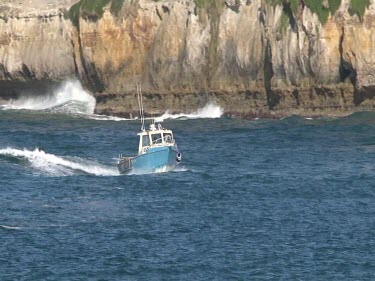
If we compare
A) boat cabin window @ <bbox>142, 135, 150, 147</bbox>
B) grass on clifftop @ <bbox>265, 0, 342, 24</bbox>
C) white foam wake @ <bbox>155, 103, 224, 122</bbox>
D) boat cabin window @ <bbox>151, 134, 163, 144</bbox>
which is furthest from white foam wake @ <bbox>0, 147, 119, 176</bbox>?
grass on clifftop @ <bbox>265, 0, 342, 24</bbox>

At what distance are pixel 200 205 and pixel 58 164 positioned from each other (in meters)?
13.9

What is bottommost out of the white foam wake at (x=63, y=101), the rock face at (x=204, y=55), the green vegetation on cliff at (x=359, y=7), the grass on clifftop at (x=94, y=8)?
the white foam wake at (x=63, y=101)

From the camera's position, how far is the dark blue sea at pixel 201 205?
48250 mm

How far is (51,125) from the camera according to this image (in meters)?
86.8

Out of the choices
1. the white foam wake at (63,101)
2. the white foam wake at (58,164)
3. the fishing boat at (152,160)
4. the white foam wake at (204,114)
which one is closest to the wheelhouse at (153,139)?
the fishing boat at (152,160)

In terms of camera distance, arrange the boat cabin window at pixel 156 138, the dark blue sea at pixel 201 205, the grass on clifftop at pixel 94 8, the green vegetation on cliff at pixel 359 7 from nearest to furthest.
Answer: the dark blue sea at pixel 201 205 < the boat cabin window at pixel 156 138 < the green vegetation on cliff at pixel 359 7 < the grass on clifftop at pixel 94 8

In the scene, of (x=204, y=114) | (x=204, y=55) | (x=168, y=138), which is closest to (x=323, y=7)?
(x=204, y=55)

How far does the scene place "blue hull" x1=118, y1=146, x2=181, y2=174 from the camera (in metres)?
68.3

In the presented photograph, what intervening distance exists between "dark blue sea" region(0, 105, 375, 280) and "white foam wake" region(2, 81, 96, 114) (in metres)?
12.0

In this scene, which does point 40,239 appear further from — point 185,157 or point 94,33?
point 94,33

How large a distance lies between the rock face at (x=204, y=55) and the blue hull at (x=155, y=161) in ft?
53.1

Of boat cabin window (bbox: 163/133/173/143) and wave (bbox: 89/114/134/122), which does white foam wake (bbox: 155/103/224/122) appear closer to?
wave (bbox: 89/114/134/122)

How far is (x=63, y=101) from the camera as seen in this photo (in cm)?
9719

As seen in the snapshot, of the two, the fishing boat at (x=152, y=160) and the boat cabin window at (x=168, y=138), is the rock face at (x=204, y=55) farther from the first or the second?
the fishing boat at (x=152, y=160)
